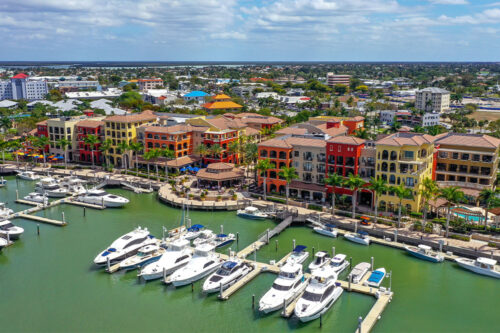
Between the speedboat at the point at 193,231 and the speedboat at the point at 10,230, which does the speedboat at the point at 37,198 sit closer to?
the speedboat at the point at 10,230

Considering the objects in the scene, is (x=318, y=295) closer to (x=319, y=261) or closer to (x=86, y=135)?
(x=319, y=261)

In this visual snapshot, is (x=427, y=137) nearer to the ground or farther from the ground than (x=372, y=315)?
farther from the ground

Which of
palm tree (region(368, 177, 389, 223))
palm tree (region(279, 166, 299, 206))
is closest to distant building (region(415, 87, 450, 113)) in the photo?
palm tree (region(279, 166, 299, 206))

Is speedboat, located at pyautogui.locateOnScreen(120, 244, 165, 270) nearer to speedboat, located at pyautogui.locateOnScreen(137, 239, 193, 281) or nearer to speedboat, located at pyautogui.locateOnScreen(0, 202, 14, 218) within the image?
speedboat, located at pyautogui.locateOnScreen(137, 239, 193, 281)

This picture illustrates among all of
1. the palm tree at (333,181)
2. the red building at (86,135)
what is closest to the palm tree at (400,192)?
the palm tree at (333,181)

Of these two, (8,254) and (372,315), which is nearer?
(372,315)

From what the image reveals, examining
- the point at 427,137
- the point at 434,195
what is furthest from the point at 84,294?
the point at 427,137

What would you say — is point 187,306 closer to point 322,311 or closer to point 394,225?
point 322,311
